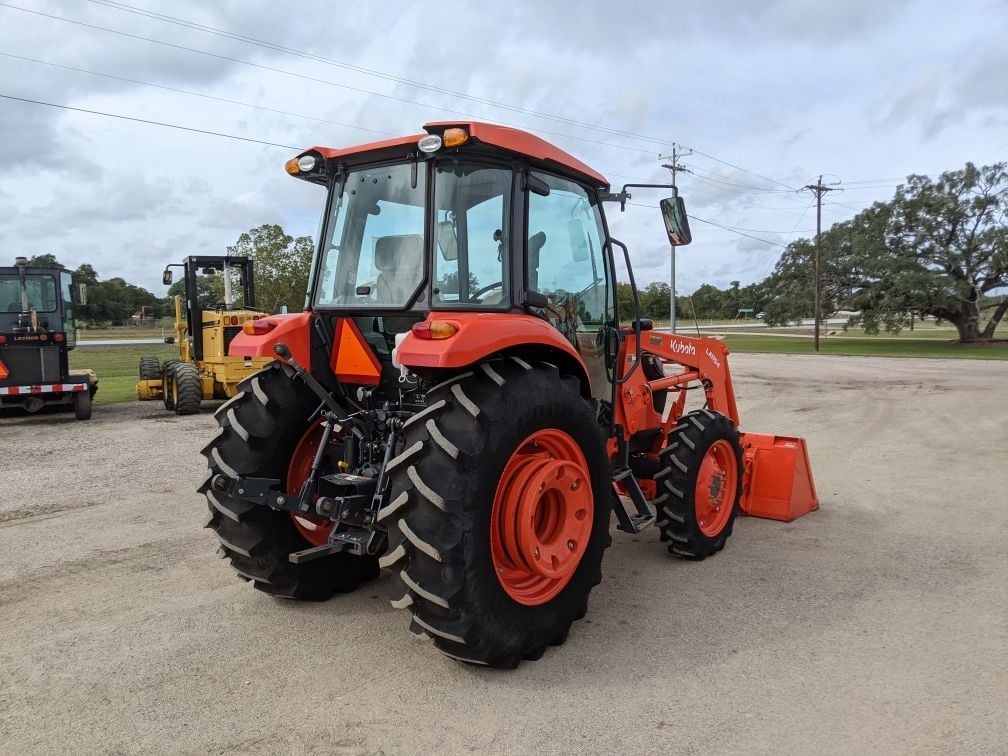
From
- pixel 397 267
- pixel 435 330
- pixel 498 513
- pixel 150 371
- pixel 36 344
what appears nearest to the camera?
pixel 435 330

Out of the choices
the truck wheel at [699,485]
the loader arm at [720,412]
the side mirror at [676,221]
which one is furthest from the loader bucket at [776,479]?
the side mirror at [676,221]

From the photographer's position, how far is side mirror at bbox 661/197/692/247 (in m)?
4.49

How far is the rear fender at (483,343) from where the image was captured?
3.21 m

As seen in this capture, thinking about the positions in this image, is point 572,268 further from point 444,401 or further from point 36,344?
point 36,344

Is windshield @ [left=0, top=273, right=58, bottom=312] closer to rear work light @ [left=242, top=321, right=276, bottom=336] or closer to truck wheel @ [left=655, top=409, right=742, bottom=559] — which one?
rear work light @ [left=242, top=321, right=276, bottom=336]

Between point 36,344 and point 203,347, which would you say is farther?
point 203,347

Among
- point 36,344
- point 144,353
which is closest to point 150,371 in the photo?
point 36,344

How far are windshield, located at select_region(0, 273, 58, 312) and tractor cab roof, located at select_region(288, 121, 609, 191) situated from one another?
1202 cm

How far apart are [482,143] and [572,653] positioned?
8.54ft

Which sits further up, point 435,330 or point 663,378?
point 435,330

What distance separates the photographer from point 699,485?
530cm

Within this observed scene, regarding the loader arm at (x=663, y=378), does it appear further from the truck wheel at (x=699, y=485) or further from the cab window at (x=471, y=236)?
the cab window at (x=471, y=236)

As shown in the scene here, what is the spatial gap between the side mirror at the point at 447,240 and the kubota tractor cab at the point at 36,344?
11.6 meters

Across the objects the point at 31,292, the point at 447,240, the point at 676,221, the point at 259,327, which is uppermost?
the point at 31,292
